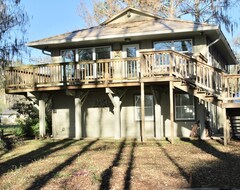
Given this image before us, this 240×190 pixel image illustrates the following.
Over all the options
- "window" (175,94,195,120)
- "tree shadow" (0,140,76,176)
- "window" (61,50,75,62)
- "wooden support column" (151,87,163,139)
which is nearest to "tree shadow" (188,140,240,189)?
"tree shadow" (0,140,76,176)

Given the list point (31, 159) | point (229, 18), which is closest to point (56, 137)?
point (31, 159)

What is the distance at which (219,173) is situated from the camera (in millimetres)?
7719

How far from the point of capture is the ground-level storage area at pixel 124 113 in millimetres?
15570

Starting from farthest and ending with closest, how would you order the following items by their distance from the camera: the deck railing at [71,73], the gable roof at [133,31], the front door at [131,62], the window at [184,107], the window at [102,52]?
the window at [102,52], the window at [184,107], the deck railing at [71,73], the gable roof at [133,31], the front door at [131,62]

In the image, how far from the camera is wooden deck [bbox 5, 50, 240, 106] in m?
12.7

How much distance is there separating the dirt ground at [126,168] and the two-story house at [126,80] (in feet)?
9.24

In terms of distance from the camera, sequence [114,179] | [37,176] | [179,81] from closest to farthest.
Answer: [114,179]
[37,176]
[179,81]

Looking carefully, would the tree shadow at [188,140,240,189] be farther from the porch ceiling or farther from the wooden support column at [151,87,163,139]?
the porch ceiling

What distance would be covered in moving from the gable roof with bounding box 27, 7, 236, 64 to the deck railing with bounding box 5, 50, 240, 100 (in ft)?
3.95

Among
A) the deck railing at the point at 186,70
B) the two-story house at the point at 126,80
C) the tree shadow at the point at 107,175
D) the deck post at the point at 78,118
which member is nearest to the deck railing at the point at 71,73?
the two-story house at the point at 126,80

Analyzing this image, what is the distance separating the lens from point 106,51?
1697cm

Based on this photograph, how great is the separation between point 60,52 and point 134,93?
4.52 meters

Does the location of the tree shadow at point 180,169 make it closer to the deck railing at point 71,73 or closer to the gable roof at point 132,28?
the deck railing at point 71,73

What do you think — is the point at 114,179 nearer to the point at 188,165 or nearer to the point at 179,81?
the point at 188,165
